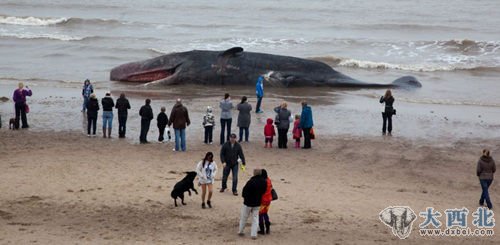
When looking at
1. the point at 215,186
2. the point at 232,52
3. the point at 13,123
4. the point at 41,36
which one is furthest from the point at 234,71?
the point at 41,36

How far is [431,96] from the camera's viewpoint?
30.7 meters

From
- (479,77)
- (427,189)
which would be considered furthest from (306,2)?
(427,189)

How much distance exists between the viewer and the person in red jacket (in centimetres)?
1343

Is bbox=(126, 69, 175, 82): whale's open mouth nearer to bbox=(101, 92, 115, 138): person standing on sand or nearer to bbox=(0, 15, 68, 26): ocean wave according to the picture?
bbox=(101, 92, 115, 138): person standing on sand

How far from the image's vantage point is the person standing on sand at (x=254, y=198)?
1323 cm

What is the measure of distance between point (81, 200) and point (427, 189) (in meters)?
7.86

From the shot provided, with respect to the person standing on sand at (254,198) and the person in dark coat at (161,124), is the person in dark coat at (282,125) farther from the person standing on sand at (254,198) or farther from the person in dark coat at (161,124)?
the person standing on sand at (254,198)

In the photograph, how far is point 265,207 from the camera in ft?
44.4

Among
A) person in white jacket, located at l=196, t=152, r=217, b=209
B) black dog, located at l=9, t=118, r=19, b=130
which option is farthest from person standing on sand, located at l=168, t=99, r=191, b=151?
black dog, located at l=9, t=118, r=19, b=130

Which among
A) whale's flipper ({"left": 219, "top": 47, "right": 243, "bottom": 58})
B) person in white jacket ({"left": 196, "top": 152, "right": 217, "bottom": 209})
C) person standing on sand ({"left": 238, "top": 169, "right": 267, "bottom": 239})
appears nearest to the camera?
person standing on sand ({"left": 238, "top": 169, "right": 267, "bottom": 239})

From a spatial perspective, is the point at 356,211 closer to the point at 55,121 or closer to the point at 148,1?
the point at 55,121

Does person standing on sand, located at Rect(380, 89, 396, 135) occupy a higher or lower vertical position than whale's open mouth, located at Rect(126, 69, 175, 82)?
lower

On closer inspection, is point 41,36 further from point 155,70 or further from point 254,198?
point 254,198

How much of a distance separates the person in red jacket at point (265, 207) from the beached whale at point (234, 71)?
56.2ft
